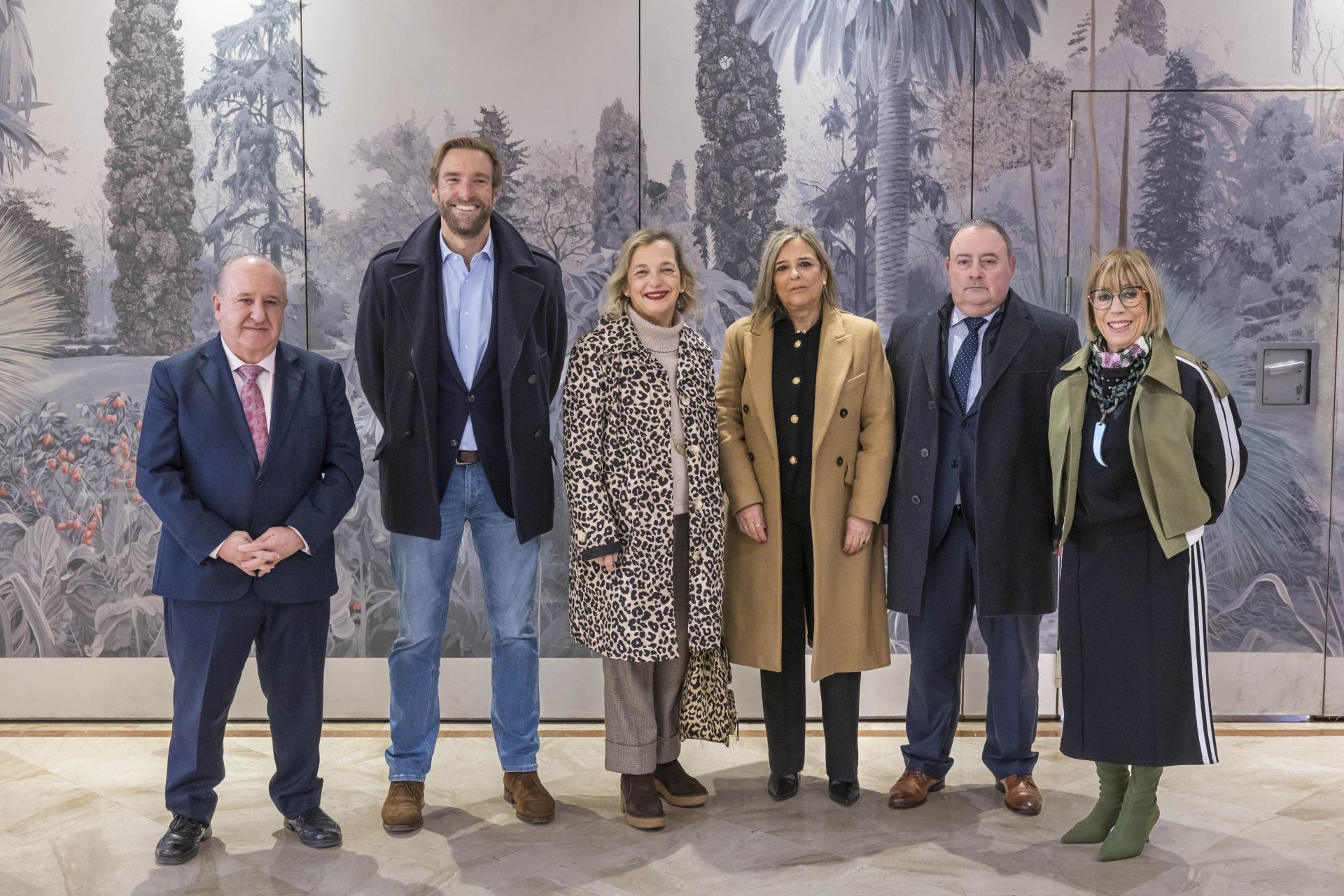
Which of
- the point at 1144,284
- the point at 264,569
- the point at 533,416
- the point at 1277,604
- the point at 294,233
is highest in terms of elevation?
the point at 294,233

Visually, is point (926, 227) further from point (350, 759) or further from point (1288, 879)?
point (350, 759)

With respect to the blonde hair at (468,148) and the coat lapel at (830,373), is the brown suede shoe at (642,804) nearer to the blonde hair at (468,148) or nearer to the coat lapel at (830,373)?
the coat lapel at (830,373)

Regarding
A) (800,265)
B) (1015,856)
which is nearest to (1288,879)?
(1015,856)

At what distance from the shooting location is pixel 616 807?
3361mm

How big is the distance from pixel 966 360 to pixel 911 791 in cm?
132

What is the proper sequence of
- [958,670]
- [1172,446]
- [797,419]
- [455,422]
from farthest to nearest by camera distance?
1. [958,670]
2. [797,419]
3. [455,422]
4. [1172,446]

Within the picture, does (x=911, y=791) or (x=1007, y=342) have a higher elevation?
(x=1007, y=342)

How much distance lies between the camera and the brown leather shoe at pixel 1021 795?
10.7 feet

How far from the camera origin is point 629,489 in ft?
10.2

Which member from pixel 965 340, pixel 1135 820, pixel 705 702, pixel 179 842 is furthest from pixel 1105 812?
pixel 179 842

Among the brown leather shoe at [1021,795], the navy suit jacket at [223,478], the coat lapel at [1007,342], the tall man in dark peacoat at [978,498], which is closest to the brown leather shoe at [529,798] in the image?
the navy suit jacket at [223,478]

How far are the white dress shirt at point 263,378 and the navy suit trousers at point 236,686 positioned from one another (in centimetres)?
23

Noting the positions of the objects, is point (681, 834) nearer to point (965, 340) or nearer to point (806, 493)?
point (806, 493)

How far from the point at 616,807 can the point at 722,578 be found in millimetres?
784
